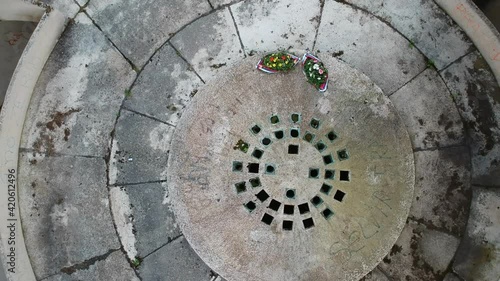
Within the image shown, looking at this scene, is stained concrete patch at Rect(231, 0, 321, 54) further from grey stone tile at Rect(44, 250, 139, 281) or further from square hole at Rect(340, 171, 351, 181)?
grey stone tile at Rect(44, 250, 139, 281)

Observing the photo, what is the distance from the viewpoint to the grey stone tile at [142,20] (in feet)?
23.9

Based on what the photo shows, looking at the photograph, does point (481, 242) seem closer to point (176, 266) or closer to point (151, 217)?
point (176, 266)

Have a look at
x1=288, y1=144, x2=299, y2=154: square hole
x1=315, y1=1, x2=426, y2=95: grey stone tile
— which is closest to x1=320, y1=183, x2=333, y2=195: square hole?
x1=288, y1=144, x2=299, y2=154: square hole

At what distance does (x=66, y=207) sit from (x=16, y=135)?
114 centimetres

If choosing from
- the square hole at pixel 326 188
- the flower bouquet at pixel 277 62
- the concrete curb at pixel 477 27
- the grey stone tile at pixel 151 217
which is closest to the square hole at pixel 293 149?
the square hole at pixel 326 188

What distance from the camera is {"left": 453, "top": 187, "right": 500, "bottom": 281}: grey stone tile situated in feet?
23.2

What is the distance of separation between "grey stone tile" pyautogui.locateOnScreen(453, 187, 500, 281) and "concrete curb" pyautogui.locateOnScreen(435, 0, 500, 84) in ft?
5.38

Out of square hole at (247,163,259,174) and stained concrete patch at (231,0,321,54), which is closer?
square hole at (247,163,259,174)

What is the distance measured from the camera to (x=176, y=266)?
7.09 metres

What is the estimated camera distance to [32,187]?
7.09 metres

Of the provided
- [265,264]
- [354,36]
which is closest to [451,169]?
[354,36]

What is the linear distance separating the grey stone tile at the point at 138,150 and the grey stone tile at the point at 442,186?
3399mm

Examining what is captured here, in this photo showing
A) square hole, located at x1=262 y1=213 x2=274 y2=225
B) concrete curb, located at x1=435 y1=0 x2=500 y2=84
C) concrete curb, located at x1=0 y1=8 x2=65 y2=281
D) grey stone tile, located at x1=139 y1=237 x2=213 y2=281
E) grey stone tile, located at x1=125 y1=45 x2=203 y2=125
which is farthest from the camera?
grey stone tile, located at x1=125 y1=45 x2=203 y2=125

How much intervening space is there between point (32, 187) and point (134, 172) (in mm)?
1351
